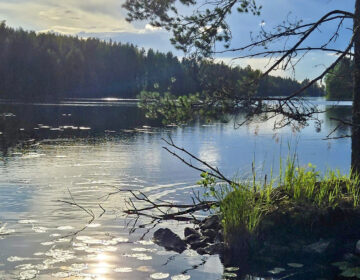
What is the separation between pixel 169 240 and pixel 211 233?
39.4 inches

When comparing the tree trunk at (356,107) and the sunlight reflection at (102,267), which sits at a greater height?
the tree trunk at (356,107)

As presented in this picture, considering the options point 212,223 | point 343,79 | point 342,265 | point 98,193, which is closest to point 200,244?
point 212,223

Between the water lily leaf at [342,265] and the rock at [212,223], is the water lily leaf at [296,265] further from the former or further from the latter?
the rock at [212,223]

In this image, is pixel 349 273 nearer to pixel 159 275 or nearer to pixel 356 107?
pixel 159 275

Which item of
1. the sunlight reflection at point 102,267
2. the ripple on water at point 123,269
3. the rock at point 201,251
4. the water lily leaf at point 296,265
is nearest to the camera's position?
the sunlight reflection at point 102,267

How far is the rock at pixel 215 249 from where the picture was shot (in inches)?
443

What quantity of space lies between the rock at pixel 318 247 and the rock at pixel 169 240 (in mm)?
2591

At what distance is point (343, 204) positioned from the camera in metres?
11.6

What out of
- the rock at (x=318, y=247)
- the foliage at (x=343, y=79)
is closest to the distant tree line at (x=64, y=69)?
the foliage at (x=343, y=79)

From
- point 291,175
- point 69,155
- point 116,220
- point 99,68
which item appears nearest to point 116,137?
point 69,155

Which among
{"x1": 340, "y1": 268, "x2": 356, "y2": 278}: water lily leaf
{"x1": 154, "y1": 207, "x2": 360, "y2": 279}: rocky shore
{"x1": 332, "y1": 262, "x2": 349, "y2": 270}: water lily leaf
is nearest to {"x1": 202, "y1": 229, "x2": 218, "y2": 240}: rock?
{"x1": 154, "y1": 207, "x2": 360, "y2": 279}: rocky shore

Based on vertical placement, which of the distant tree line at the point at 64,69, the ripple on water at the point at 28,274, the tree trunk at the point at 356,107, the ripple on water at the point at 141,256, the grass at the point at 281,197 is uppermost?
the distant tree line at the point at 64,69

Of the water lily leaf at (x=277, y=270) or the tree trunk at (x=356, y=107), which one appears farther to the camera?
the tree trunk at (x=356, y=107)

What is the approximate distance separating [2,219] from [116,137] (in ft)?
85.7
